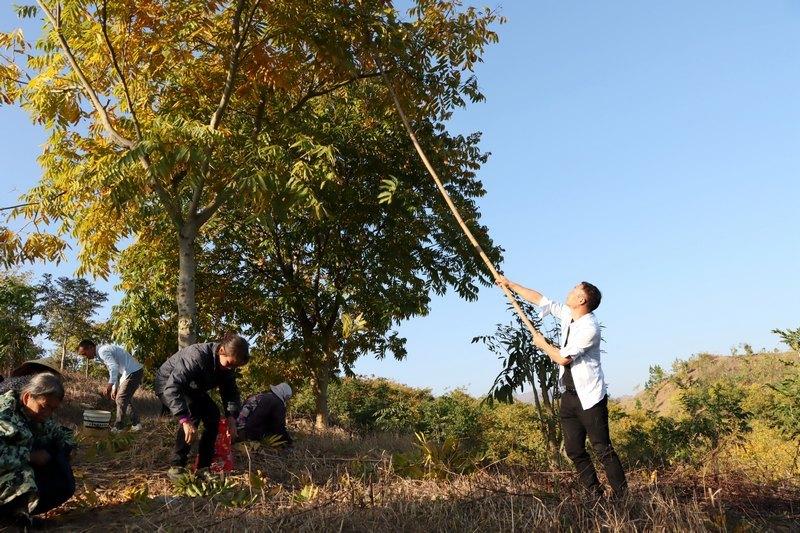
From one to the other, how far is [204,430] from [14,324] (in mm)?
17856

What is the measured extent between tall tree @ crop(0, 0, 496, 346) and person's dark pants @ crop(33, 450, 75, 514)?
315 cm

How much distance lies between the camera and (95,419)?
8.43 metres

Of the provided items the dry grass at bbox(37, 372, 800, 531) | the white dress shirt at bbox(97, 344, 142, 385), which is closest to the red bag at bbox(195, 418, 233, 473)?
the dry grass at bbox(37, 372, 800, 531)

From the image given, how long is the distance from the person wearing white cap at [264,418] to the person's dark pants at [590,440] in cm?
386

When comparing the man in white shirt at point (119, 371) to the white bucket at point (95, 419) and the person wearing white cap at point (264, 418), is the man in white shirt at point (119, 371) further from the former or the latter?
the person wearing white cap at point (264, 418)

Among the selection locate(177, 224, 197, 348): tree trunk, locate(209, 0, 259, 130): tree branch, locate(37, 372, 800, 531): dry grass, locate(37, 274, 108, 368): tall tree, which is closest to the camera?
locate(37, 372, 800, 531): dry grass

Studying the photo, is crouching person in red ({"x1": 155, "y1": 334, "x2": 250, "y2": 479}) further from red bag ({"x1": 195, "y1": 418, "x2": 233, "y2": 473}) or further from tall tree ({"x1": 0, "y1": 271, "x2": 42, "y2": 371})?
tall tree ({"x1": 0, "y1": 271, "x2": 42, "y2": 371})

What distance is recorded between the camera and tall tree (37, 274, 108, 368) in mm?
29203

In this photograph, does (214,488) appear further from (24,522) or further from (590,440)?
(590,440)

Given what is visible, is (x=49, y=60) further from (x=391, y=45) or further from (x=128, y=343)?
(x=128, y=343)

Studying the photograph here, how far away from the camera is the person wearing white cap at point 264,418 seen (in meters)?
7.57

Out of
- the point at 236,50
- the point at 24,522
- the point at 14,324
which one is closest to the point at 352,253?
the point at 236,50

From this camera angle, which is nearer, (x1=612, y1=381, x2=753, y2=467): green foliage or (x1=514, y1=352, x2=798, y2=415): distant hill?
(x1=612, y1=381, x2=753, y2=467): green foliage

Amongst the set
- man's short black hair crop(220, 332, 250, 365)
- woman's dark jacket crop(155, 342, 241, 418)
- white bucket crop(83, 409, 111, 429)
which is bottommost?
white bucket crop(83, 409, 111, 429)
